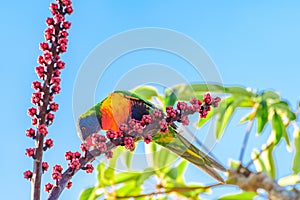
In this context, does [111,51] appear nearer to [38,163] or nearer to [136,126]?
[136,126]

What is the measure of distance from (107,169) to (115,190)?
0.40 ft

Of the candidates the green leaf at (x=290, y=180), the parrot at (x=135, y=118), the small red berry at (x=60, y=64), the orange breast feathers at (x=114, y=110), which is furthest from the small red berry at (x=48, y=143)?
the green leaf at (x=290, y=180)

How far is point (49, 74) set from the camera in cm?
121

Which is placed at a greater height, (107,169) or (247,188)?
(107,169)

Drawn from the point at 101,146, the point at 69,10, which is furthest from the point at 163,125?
the point at 69,10

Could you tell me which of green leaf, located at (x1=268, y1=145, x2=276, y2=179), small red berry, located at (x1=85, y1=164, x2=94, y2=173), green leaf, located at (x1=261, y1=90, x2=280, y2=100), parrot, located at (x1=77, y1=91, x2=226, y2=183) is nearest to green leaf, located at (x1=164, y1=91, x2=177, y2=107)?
parrot, located at (x1=77, y1=91, x2=226, y2=183)

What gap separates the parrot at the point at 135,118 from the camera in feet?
5.96

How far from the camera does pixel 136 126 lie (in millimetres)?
1337

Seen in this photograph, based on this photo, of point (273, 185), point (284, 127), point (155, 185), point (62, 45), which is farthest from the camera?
point (155, 185)

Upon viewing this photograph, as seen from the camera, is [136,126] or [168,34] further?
[168,34]

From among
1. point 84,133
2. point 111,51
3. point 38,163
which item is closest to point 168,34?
point 111,51

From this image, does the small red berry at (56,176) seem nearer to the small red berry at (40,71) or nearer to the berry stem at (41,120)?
the berry stem at (41,120)

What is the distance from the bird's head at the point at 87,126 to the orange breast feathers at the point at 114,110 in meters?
0.07

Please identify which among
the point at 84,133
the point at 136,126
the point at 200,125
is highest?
the point at 200,125
